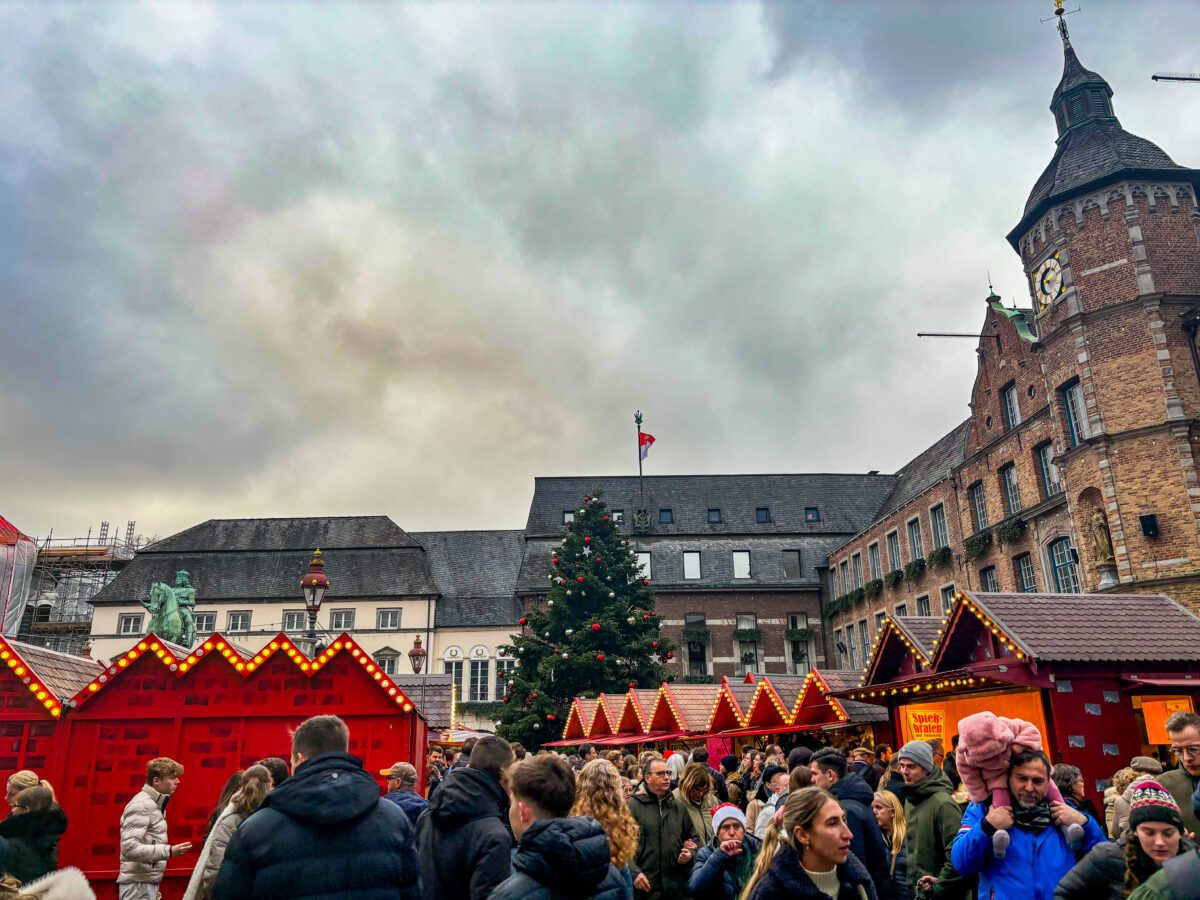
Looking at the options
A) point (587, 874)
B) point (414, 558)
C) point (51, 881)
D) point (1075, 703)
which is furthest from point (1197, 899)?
point (414, 558)

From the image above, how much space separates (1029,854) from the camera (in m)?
4.04

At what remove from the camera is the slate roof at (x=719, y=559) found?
46.1m

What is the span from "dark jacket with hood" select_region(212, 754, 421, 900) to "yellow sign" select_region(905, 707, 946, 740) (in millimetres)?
12558

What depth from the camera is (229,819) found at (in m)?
6.05

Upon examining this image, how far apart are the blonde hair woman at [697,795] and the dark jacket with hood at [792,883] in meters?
2.61

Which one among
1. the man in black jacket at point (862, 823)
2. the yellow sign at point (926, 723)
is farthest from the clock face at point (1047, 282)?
the man in black jacket at point (862, 823)

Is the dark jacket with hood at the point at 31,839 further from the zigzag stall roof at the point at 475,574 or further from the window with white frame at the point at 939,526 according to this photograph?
the zigzag stall roof at the point at 475,574

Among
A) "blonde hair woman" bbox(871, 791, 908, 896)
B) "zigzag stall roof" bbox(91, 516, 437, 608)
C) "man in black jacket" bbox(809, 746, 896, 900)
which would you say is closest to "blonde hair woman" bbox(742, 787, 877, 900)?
"man in black jacket" bbox(809, 746, 896, 900)

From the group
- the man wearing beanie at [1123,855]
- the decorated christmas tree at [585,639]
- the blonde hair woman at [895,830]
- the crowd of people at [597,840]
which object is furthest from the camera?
the decorated christmas tree at [585,639]

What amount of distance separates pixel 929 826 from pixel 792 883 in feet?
9.44

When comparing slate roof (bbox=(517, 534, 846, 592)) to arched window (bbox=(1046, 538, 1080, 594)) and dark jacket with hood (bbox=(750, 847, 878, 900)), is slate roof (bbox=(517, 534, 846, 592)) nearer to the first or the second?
arched window (bbox=(1046, 538, 1080, 594))

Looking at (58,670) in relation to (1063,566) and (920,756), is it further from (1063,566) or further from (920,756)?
(1063,566)

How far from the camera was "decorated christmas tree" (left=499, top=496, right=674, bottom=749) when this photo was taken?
103 feet

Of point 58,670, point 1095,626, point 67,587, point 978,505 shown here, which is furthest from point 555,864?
point 67,587
